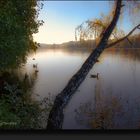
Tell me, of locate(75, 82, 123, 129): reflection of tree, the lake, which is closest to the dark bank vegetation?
the lake

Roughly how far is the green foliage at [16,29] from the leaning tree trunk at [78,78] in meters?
0.43

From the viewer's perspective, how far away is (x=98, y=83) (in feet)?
9.95

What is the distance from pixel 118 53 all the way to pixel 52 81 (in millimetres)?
583

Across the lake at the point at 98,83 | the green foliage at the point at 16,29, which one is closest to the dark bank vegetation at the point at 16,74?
the green foliage at the point at 16,29

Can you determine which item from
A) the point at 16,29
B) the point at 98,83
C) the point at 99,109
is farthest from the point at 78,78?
the point at 16,29

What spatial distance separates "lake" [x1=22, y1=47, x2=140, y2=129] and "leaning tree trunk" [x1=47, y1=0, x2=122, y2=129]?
47mm

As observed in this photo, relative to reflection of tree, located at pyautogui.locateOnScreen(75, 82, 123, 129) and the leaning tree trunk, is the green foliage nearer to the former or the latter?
the leaning tree trunk

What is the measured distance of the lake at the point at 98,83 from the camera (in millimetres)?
2919

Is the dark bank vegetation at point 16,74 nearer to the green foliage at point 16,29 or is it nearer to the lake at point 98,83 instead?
the green foliage at point 16,29

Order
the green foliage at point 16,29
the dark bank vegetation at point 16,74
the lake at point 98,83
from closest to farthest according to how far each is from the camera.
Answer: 1. the lake at point 98,83
2. the dark bank vegetation at point 16,74
3. the green foliage at point 16,29

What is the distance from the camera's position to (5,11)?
3453 mm

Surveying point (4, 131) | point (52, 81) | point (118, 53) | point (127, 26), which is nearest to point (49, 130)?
→ point (4, 131)

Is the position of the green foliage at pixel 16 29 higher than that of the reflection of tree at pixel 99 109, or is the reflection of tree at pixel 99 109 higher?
the green foliage at pixel 16 29

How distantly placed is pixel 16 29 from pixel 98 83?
104 centimetres
